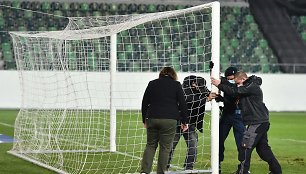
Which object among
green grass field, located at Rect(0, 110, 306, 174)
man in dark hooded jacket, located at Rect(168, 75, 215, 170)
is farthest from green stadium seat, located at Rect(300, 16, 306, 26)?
man in dark hooded jacket, located at Rect(168, 75, 215, 170)

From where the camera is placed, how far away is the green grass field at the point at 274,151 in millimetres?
13984

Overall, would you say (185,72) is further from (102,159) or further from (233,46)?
(102,159)

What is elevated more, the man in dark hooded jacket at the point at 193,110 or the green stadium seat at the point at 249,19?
the green stadium seat at the point at 249,19

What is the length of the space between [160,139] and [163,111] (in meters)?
0.42

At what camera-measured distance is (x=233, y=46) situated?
126 feet

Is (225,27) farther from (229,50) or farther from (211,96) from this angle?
(211,96)

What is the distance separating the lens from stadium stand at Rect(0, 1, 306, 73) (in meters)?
36.0

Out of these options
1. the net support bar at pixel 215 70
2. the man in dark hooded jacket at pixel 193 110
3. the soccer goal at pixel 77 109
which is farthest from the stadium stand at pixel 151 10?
the net support bar at pixel 215 70

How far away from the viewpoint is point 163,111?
11586 mm

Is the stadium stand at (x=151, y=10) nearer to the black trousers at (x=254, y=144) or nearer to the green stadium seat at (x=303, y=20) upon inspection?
the green stadium seat at (x=303, y=20)

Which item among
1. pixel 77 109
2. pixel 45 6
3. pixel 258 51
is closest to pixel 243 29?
pixel 258 51

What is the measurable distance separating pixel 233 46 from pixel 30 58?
2123 centimetres

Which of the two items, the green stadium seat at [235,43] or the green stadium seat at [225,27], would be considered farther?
the green stadium seat at [225,27]

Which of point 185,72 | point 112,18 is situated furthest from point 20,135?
point 185,72
